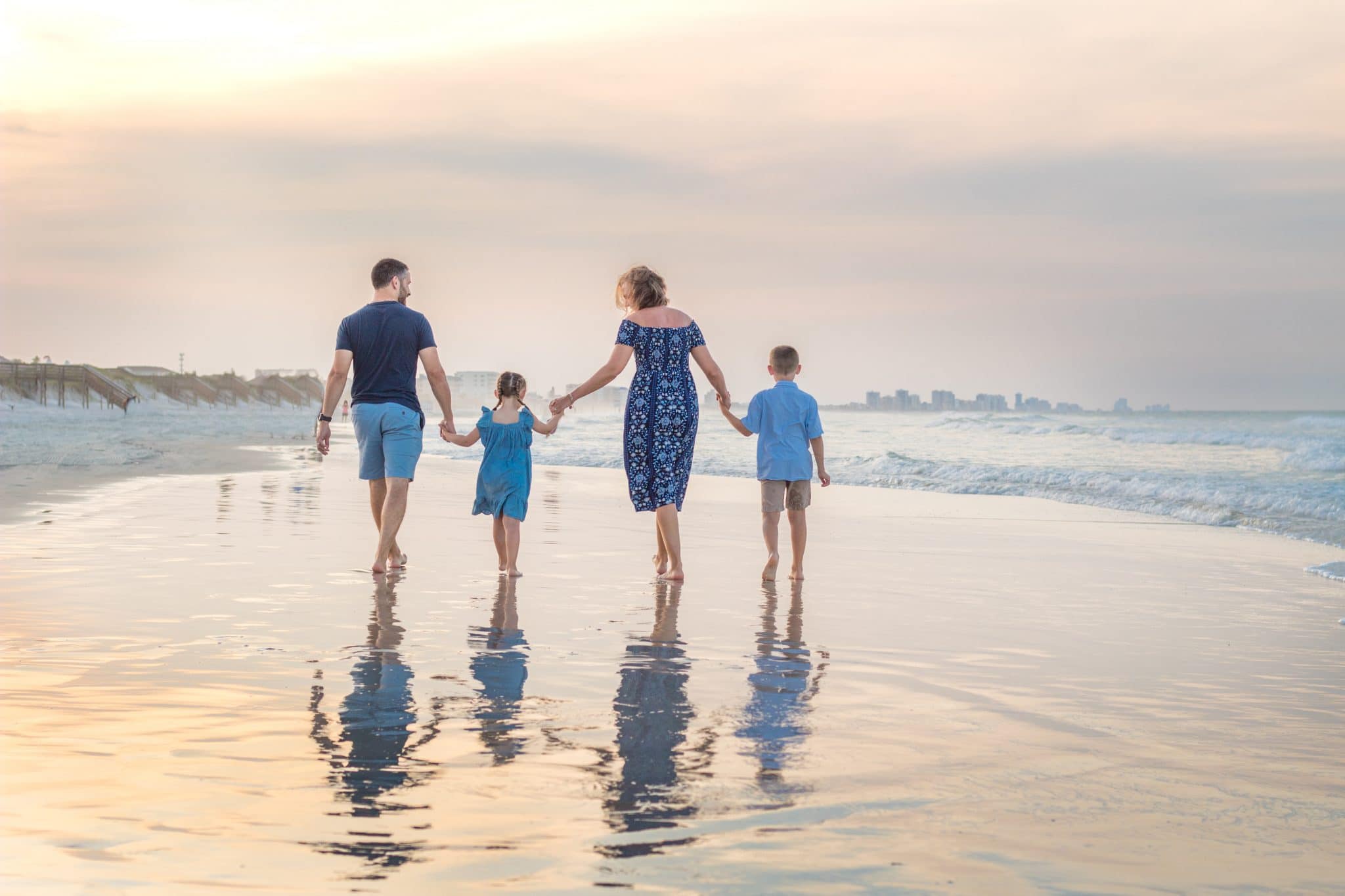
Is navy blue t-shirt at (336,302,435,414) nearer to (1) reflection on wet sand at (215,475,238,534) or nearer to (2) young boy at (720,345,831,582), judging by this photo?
(2) young boy at (720,345,831,582)

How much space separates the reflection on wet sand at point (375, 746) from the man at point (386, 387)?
2.74m

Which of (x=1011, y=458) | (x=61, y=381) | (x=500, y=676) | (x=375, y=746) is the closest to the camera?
(x=375, y=746)

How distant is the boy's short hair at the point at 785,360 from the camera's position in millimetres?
8633

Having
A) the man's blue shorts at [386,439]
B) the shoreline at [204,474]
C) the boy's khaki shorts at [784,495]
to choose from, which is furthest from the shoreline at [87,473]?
the boy's khaki shorts at [784,495]

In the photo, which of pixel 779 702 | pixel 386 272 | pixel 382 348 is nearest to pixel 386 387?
pixel 382 348

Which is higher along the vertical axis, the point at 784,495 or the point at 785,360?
the point at 785,360

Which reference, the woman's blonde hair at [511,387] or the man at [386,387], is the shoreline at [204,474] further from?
the woman's blonde hair at [511,387]

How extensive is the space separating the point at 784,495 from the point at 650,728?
481 cm

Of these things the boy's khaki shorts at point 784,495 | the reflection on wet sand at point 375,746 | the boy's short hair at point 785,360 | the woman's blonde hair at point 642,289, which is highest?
the woman's blonde hair at point 642,289

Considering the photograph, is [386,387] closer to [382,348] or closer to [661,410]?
[382,348]

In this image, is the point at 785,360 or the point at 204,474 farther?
the point at 204,474

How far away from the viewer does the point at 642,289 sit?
312 inches

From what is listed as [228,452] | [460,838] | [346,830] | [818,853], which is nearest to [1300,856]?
[818,853]

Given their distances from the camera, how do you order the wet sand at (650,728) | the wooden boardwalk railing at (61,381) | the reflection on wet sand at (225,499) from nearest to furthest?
the wet sand at (650,728) → the reflection on wet sand at (225,499) → the wooden boardwalk railing at (61,381)
